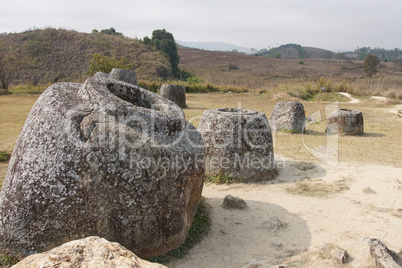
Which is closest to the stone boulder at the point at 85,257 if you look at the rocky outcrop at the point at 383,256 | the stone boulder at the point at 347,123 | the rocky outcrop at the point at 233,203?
the rocky outcrop at the point at 383,256

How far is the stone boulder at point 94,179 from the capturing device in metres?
2.86

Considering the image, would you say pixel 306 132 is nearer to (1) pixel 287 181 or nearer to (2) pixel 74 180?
(1) pixel 287 181

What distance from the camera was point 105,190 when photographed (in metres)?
2.89

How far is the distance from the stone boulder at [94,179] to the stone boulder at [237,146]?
2.48m

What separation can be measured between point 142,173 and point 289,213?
7.87 feet

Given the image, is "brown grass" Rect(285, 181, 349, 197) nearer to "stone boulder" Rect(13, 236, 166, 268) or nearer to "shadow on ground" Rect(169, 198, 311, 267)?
"shadow on ground" Rect(169, 198, 311, 267)

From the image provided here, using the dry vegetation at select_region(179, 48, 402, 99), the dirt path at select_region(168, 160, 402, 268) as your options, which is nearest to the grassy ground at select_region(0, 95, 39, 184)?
the dirt path at select_region(168, 160, 402, 268)

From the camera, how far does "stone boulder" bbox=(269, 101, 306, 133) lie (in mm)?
10211

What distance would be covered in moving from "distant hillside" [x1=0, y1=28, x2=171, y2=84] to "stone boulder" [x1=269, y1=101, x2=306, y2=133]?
91.6 ft

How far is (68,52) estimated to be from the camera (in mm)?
43281

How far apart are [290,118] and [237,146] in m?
5.01

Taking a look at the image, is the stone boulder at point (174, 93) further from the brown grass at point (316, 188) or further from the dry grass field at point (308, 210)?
the brown grass at point (316, 188)

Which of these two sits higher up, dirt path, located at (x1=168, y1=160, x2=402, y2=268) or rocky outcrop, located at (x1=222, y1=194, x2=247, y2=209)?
rocky outcrop, located at (x1=222, y1=194, x2=247, y2=209)

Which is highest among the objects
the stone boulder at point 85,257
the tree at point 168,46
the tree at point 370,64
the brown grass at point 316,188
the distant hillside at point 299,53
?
the distant hillside at point 299,53
